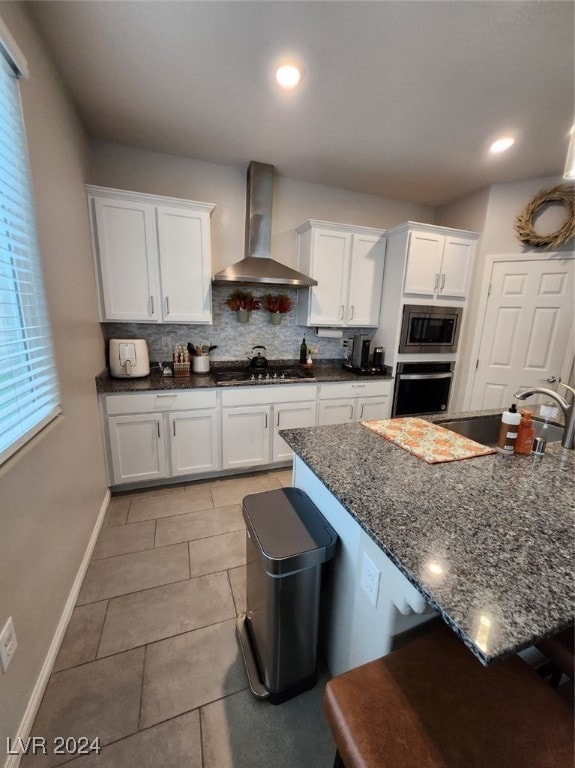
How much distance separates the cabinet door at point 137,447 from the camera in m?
2.39

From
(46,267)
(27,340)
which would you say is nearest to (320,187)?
(46,267)

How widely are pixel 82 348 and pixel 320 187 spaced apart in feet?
8.91

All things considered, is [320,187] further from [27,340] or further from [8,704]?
[8,704]

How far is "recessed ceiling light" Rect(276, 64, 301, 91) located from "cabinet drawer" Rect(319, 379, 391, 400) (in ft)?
6.82

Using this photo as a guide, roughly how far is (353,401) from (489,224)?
222cm

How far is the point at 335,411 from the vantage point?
9.85 ft

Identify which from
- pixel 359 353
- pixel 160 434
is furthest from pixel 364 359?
pixel 160 434

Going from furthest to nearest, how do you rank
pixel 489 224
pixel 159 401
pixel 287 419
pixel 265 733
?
1. pixel 489 224
2. pixel 287 419
3. pixel 159 401
4. pixel 265 733

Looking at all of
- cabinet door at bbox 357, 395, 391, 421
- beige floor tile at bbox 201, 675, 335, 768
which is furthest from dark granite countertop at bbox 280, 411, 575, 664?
cabinet door at bbox 357, 395, 391, 421

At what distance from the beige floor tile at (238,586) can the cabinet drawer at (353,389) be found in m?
1.59

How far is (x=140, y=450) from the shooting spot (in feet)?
8.15

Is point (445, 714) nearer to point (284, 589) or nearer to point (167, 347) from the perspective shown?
point (284, 589)

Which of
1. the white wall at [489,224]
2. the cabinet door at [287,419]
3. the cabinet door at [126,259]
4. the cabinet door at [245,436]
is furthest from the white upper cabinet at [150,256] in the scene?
the white wall at [489,224]

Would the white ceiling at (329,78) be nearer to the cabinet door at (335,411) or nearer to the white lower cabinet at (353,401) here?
the white lower cabinet at (353,401)
